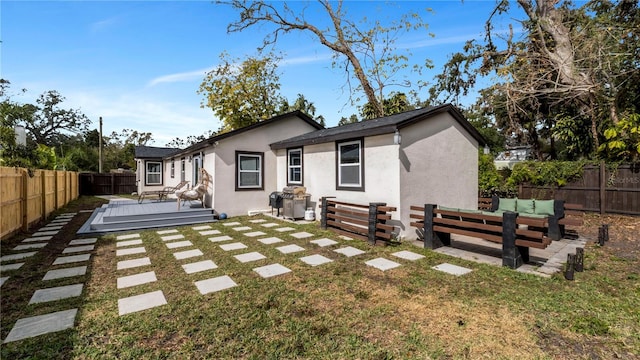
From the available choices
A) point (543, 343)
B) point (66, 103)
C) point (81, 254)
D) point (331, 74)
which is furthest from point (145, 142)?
point (543, 343)

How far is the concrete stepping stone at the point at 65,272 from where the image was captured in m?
4.04

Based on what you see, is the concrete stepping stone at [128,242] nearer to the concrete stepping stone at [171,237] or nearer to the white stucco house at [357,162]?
the concrete stepping stone at [171,237]

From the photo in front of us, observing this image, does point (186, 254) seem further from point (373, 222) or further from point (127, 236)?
point (373, 222)

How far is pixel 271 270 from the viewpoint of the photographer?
4.33 m

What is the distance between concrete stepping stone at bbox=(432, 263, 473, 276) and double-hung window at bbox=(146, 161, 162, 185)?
18845 mm

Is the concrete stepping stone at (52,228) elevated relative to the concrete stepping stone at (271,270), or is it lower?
elevated

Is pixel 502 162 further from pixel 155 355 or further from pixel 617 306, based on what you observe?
pixel 155 355

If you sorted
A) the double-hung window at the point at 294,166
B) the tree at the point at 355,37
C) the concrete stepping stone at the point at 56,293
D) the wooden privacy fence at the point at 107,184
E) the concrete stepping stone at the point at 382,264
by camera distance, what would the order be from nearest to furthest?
Answer: the concrete stepping stone at the point at 56,293, the concrete stepping stone at the point at 382,264, the double-hung window at the point at 294,166, the tree at the point at 355,37, the wooden privacy fence at the point at 107,184

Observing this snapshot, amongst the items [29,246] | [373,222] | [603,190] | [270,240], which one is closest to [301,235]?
[270,240]

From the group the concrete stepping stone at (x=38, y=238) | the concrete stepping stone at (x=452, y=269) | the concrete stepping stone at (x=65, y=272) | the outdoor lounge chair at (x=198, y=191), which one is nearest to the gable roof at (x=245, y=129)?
the outdoor lounge chair at (x=198, y=191)

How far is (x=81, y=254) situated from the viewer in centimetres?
519

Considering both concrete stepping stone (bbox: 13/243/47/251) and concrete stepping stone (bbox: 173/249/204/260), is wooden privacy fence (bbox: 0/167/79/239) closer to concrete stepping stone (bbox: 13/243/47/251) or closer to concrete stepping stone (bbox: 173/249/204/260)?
concrete stepping stone (bbox: 13/243/47/251)

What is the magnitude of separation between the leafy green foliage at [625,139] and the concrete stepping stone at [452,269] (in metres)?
8.91

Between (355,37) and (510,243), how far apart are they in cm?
1555
